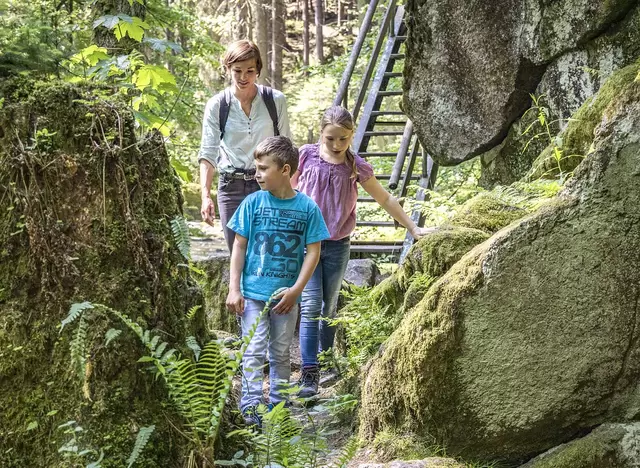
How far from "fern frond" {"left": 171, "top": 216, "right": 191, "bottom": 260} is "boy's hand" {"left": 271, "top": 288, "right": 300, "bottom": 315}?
1.25 meters

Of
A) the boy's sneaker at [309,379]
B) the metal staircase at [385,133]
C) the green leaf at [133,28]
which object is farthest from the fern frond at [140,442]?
the metal staircase at [385,133]

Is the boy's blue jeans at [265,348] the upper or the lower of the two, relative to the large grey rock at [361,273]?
upper

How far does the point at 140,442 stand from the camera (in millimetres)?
2809

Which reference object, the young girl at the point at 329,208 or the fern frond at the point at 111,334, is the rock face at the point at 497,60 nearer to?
the young girl at the point at 329,208

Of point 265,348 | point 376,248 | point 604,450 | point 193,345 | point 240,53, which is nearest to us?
point 193,345

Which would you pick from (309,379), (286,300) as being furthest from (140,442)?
(309,379)

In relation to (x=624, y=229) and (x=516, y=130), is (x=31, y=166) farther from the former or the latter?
(x=516, y=130)

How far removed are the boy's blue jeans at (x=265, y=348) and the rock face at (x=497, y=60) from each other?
368 cm

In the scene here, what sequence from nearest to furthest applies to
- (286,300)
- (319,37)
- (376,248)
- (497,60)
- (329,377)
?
(286,300), (329,377), (497,60), (376,248), (319,37)

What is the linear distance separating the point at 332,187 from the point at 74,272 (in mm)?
2852

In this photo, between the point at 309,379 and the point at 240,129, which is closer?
the point at 309,379

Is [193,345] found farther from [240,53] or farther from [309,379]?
[240,53]

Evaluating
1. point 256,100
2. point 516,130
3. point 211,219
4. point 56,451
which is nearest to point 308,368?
point 211,219

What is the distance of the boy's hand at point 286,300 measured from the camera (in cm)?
451
